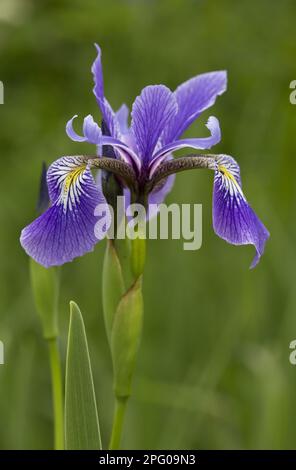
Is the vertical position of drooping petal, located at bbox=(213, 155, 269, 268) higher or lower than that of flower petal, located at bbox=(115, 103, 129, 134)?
lower

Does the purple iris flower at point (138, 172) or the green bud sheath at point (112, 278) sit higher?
the purple iris flower at point (138, 172)

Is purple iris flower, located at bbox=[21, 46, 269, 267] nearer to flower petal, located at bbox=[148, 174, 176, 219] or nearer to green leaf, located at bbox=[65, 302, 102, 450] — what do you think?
flower petal, located at bbox=[148, 174, 176, 219]

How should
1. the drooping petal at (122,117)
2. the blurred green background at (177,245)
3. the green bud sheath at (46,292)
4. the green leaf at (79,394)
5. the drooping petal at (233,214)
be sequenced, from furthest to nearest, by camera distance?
the blurred green background at (177,245) → the drooping petal at (122,117) → the green bud sheath at (46,292) → the drooping petal at (233,214) → the green leaf at (79,394)

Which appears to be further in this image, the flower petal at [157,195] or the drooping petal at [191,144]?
the flower petal at [157,195]

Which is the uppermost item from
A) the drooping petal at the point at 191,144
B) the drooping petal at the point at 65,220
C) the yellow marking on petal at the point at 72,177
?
the drooping petal at the point at 191,144

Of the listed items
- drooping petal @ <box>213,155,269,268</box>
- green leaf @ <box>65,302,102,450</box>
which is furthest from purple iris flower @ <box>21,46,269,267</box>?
green leaf @ <box>65,302,102,450</box>

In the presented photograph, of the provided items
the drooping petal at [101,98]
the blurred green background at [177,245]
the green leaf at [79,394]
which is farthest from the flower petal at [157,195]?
the blurred green background at [177,245]

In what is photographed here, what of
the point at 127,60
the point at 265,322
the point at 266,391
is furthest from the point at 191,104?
the point at 127,60

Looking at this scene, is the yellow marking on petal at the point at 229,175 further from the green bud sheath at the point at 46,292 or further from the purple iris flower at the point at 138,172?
the green bud sheath at the point at 46,292
